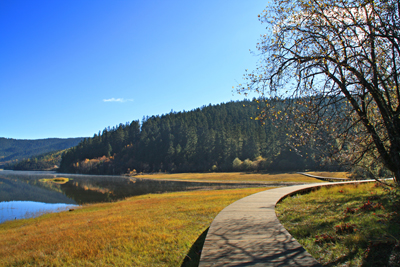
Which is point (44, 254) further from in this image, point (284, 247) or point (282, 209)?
point (282, 209)

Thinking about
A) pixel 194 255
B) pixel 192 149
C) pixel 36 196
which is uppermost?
pixel 192 149

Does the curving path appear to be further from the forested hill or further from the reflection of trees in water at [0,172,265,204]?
the forested hill

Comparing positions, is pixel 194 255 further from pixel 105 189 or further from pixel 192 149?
pixel 192 149

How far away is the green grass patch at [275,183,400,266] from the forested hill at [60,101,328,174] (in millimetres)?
83404

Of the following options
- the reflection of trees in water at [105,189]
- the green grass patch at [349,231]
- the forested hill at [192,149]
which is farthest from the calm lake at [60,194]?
the forested hill at [192,149]

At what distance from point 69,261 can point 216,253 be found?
477 centimetres

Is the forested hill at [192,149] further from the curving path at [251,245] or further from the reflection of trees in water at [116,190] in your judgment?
the curving path at [251,245]

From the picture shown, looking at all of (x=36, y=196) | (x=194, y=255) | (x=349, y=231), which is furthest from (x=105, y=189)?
(x=349, y=231)

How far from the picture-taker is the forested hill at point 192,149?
4065 inches

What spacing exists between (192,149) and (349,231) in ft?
453

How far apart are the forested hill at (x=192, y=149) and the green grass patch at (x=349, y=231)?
83.4 m

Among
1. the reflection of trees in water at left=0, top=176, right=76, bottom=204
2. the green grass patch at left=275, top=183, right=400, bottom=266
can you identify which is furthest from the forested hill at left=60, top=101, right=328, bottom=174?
the green grass patch at left=275, top=183, right=400, bottom=266

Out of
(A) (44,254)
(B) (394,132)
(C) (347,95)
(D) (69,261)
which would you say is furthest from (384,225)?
(A) (44,254)

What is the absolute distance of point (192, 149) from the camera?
144250mm
